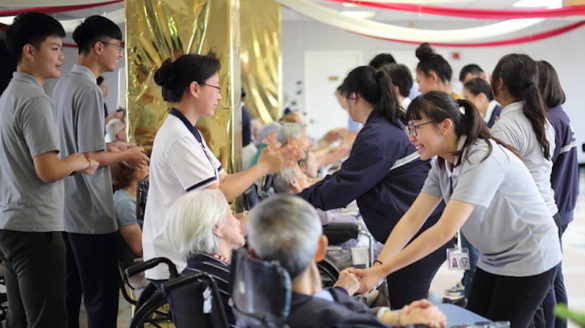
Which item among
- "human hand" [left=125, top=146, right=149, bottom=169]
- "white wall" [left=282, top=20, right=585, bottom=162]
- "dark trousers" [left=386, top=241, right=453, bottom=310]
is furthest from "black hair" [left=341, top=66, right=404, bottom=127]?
"white wall" [left=282, top=20, right=585, bottom=162]

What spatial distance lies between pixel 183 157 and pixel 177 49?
1.04 meters

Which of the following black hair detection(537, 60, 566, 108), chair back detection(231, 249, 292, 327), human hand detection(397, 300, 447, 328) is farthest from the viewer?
black hair detection(537, 60, 566, 108)

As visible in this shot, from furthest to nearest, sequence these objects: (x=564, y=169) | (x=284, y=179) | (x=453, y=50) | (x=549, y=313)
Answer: (x=453, y=50) → (x=284, y=179) → (x=564, y=169) → (x=549, y=313)

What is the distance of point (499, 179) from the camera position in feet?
7.52

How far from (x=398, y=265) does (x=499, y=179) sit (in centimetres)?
42

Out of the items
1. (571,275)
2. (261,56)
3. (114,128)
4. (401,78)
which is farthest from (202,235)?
(261,56)

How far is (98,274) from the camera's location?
3264 mm

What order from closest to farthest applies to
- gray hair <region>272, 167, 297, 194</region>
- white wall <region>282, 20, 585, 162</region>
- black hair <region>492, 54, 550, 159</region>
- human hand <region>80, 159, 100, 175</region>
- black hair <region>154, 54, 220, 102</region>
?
black hair <region>154, 54, 220, 102</region>, human hand <region>80, 159, 100, 175</region>, black hair <region>492, 54, 550, 159</region>, gray hair <region>272, 167, 297, 194</region>, white wall <region>282, 20, 585, 162</region>

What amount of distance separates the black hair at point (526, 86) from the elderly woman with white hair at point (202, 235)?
1.61m

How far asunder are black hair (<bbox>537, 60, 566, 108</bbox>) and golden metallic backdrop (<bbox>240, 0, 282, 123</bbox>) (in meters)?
4.41

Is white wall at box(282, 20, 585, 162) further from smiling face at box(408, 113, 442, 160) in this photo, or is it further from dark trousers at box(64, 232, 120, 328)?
smiling face at box(408, 113, 442, 160)

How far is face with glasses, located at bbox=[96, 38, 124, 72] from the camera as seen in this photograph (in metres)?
3.26

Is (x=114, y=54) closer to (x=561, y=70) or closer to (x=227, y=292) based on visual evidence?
(x=227, y=292)

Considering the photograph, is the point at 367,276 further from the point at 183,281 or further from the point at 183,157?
the point at 183,157
